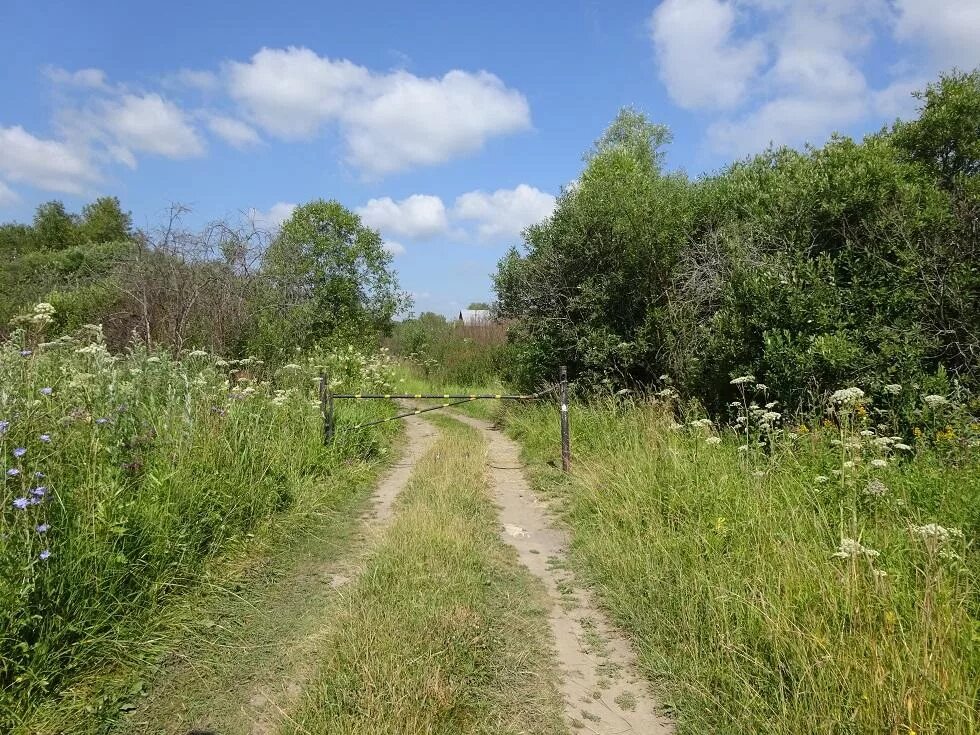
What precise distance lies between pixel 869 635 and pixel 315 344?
40.0 ft

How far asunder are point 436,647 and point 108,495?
7.62ft

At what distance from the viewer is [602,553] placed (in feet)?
15.4

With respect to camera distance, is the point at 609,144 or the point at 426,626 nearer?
the point at 426,626

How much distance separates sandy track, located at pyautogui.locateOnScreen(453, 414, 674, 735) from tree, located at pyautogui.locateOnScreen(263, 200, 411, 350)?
8.77 metres

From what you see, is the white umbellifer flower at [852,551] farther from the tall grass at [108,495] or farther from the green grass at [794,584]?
the tall grass at [108,495]

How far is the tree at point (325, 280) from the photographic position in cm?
1323

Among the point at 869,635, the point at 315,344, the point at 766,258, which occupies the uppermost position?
the point at 766,258

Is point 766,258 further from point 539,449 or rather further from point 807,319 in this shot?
point 539,449

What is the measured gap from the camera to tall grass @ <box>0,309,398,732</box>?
2920 mm

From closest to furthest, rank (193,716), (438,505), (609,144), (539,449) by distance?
(193,716) < (438,505) < (539,449) < (609,144)

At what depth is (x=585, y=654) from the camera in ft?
11.4

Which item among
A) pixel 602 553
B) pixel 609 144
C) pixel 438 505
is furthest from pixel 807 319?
pixel 609 144

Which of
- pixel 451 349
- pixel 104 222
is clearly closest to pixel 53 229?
pixel 104 222

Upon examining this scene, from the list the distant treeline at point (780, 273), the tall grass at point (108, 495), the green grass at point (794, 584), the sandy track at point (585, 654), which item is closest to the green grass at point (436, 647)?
the sandy track at point (585, 654)
